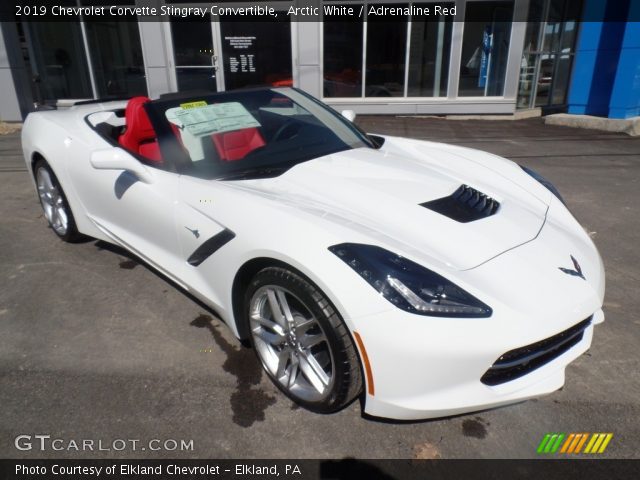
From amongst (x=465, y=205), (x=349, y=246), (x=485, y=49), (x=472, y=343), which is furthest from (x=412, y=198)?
(x=485, y=49)

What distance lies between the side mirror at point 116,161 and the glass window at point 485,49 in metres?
9.70

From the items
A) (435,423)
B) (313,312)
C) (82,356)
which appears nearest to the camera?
(313,312)

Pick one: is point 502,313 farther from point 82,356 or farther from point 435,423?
point 82,356

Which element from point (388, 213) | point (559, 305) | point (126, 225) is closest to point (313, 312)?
point (388, 213)

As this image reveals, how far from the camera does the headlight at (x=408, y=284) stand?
1.76 meters

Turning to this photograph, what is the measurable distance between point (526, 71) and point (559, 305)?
10676 millimetres

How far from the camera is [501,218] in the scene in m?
2.36

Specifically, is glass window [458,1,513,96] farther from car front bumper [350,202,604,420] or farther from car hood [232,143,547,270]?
car front bumper [350,202,604,420]

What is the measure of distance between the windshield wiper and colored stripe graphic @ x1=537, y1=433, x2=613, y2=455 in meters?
1.85

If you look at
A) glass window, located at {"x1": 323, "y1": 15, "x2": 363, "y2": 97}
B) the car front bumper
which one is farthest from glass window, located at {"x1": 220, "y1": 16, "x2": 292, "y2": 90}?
the car front bumper

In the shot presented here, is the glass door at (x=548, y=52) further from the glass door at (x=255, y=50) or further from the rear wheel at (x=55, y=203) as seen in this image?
the rear wheel at (x=55, y=203)

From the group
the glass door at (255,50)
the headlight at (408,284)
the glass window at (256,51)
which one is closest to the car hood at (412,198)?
the headlight at (408,284)

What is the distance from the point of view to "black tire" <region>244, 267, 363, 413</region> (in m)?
1.86

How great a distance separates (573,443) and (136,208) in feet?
8.60
